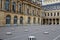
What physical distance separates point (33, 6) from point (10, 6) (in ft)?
53.5

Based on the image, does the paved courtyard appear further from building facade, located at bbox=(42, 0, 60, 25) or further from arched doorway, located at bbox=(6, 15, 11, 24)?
building facade, located at bbox=(42, 0, 60, 25)

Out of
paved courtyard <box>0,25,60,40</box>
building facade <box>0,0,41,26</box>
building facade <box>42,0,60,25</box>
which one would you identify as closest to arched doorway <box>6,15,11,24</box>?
building facade <box>0,0,41,26</box>

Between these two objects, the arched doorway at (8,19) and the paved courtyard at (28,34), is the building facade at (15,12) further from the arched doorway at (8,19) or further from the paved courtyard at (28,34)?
the paved courtyard at (28,34)

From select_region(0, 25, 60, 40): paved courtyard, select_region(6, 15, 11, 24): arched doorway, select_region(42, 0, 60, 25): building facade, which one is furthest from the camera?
A: select_region(42, 0, 60, 25): building facade

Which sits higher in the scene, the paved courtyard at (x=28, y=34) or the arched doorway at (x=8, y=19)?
the arched doorway at (x=8, y=19)

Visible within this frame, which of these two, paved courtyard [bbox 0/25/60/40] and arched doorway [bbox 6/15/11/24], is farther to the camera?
arched doorway [bbox 6/15/11/24]

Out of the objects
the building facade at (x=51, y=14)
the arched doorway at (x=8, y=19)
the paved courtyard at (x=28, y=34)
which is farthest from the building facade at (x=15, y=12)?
the building facade at (x=51, y=14)

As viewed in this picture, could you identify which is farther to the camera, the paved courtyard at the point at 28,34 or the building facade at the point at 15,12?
the building facade at the point at 15,12

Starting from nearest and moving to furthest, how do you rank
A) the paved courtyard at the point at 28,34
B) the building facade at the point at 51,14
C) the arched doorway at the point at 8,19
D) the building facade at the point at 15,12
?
1. the paved courtyard at the point at 28,34
2. the building facade at the point at 15,12
3. the arched doorway at the point at 8,19
4. the building facade at the point at 51,14

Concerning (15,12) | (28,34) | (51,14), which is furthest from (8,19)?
(51,14)

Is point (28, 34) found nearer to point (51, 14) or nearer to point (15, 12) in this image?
point (15, 12)

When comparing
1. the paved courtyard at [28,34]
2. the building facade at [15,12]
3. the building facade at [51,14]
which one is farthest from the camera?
the building facade at [51,14]

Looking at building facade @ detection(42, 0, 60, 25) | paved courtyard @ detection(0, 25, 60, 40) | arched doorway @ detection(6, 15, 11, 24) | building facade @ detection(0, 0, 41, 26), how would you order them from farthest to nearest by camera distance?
building facade @ detection(42, 0, 60, 25), arched doorway @ detection(6, 15, 11, 24), building facade @ detection(0, 0, 41, 26), paved courtyard @ detection(0, 25, 60, 40)

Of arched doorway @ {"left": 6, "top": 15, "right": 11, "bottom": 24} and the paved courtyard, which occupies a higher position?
arched doorway @ {"left": 6, "top": 15, "right": 11, "bottom": 24}
